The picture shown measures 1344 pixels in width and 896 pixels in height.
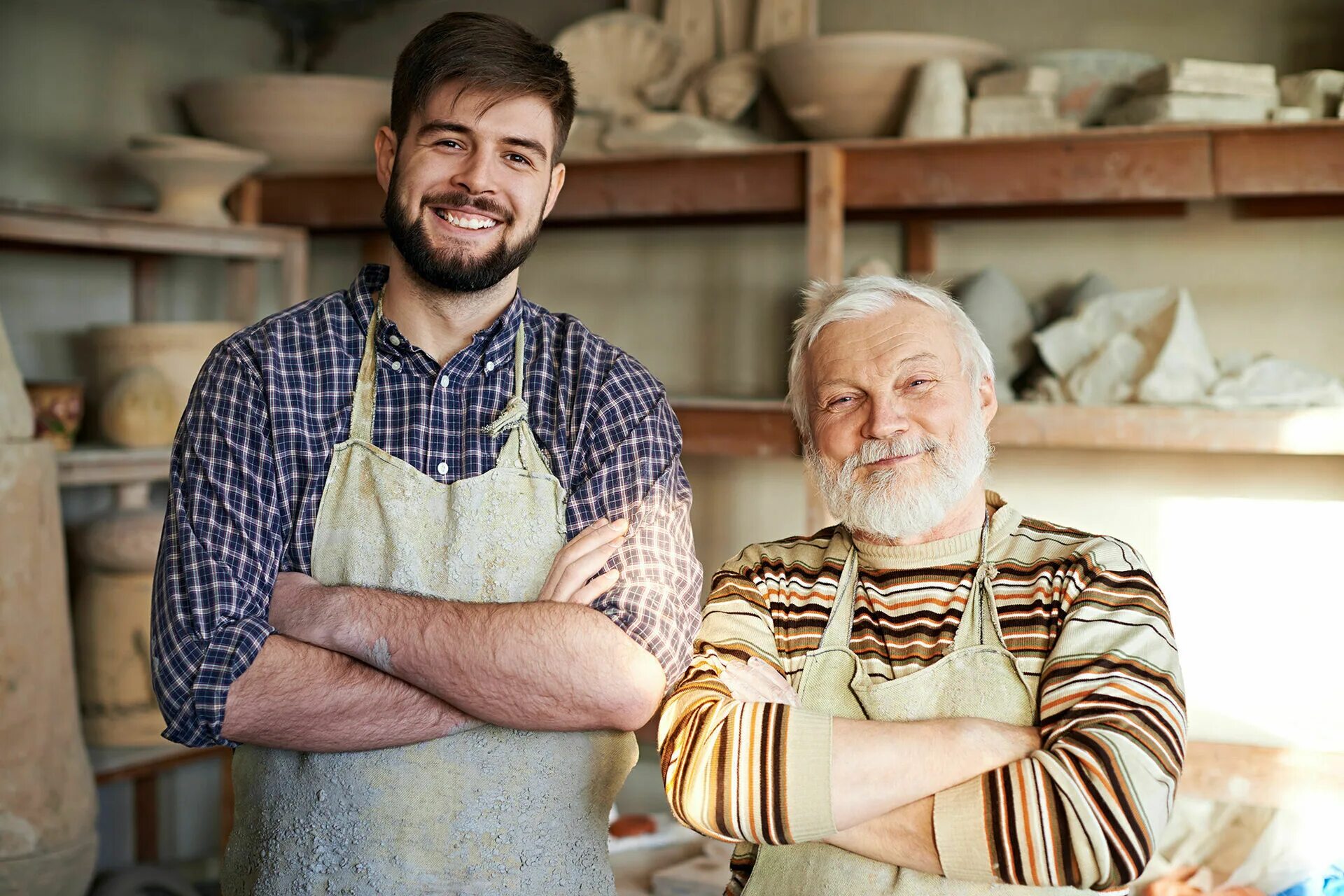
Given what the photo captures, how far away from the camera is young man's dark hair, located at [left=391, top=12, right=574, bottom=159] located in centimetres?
159

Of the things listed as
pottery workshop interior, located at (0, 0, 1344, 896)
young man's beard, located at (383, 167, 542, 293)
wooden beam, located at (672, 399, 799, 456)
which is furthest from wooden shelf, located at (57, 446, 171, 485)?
young man's beard, located at (383, 167, 542, 293)

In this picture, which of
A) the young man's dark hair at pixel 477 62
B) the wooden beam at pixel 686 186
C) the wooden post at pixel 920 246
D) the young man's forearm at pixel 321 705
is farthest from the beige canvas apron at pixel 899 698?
the wooden post at pixel 920 246

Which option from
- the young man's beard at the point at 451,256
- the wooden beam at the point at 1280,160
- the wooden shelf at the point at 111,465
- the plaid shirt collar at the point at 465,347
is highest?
the wooden beam at the point at 1280,160

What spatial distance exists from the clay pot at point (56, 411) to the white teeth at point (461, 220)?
5.42 feet

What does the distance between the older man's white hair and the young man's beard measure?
1.29 feet

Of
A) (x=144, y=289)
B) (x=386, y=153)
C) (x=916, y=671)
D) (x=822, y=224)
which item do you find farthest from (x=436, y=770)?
(x=144, y=289)

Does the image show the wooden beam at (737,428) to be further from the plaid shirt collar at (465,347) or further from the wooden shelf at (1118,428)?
the plaid shirt collar at (465,347)

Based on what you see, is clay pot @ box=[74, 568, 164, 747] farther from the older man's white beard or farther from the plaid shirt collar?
the older man's white beard

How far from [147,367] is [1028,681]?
7.67 ft

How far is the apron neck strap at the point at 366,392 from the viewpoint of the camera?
62.7 inches

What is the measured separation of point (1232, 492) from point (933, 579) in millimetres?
1710

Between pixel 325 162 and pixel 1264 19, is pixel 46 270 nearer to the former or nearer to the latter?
pixel 325 162

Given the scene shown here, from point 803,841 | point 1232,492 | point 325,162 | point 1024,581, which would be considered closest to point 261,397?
point 803,841

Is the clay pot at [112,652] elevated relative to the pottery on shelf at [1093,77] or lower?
lower
